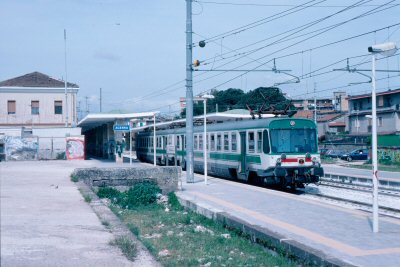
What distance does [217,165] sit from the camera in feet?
80.8

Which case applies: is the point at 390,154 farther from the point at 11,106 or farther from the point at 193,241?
the point at 193,241

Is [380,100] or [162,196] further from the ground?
[380,100]

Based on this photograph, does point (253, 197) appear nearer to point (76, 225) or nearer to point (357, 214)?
point (357, 214)

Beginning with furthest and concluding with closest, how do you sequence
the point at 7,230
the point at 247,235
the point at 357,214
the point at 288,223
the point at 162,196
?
the point at 162,196
the point at 357,214
the point at 288,223
the point at 247,235
the point at 7,230

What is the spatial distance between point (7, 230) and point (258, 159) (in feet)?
41.8

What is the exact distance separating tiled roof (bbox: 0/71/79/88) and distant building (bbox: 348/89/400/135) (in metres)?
33.6

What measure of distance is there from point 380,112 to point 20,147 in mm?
39327

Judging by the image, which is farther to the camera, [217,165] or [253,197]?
[217,165]

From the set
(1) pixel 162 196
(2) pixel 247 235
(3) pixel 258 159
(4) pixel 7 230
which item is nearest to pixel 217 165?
(3) pixel 258 159

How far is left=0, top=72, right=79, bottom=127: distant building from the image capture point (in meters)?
50.2

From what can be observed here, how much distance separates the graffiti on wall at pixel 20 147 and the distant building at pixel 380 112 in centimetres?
3720

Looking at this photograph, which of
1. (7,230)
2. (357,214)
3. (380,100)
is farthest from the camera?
(380,100)

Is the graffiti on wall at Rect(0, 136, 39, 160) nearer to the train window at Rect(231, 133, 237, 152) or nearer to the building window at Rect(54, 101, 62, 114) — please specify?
the building window at Rect(54, 101, 62, 114)

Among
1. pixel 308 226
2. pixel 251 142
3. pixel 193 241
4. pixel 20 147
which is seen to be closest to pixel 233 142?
pixel 251 142
